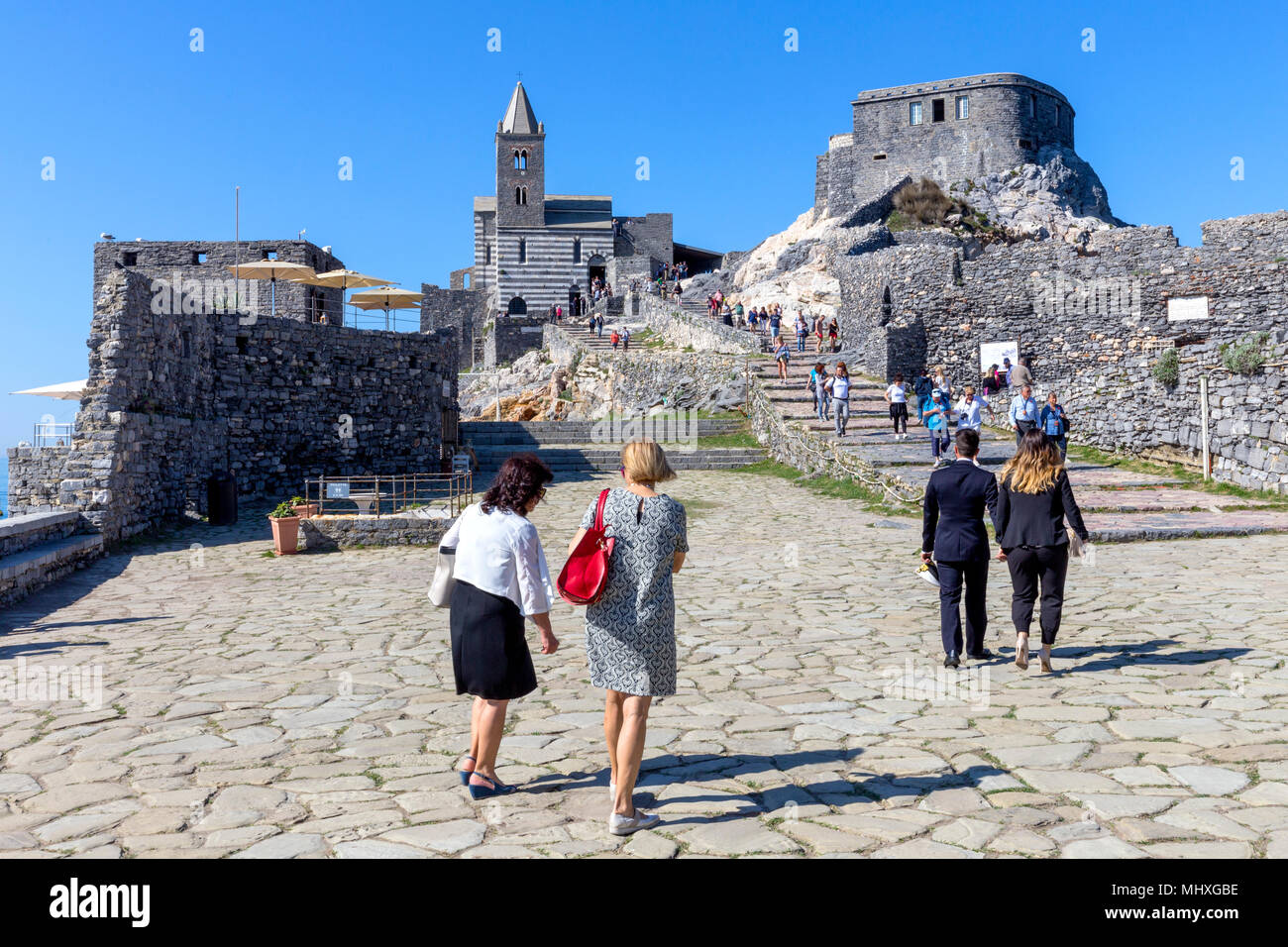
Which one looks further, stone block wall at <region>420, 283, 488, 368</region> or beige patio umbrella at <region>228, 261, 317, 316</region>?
stone block wall at <region>420, 283, 488, 368</region>

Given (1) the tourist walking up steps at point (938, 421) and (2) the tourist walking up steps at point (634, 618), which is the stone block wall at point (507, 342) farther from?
(2) the tourist walking up steps at point (634, 618)

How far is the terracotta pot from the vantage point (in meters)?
12.5

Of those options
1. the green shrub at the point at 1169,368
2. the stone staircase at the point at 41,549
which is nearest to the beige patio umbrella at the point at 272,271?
the stone staircase at the point at 41,549

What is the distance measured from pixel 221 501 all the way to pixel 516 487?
13.5m

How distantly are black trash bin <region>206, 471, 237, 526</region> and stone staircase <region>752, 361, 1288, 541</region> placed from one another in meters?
11.4

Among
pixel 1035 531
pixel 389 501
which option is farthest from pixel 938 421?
pixel 1035 531

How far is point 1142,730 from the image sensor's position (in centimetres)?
491

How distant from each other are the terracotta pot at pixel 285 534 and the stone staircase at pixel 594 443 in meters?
7.49

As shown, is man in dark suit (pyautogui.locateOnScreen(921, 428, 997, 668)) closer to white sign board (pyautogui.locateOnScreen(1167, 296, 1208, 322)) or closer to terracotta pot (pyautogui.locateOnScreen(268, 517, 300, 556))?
terracotta pot (pyautogui.locateOnScreen(268, 517, 300, 556))

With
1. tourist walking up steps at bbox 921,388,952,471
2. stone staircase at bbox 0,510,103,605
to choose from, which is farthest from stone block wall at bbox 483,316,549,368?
stone staircase at bbox 0,510,103,605

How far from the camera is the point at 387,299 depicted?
27.9 meters

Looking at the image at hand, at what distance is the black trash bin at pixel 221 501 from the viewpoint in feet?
52.4
